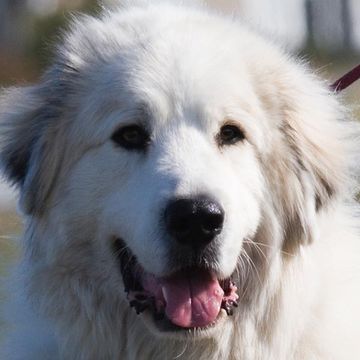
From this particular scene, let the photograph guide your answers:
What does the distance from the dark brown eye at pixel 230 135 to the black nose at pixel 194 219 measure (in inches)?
14.1

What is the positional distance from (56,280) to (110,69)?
0.80m

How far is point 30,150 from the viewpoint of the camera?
4.46 meters

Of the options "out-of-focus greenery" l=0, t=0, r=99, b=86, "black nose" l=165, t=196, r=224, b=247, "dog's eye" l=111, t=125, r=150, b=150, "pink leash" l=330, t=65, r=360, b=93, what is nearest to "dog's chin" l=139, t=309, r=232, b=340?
"black nose" l=165, t=196, r=224, b=247

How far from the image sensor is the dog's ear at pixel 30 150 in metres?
4.41

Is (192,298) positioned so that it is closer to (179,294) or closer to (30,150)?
(179,294)

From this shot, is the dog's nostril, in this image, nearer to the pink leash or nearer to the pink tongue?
the pink tongue

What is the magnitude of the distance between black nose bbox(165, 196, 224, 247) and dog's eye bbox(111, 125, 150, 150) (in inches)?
13.9

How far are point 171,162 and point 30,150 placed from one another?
0.64 m

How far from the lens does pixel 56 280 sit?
4426 mm

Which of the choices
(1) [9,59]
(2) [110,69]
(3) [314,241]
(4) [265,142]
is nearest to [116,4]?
(2) [110,69]

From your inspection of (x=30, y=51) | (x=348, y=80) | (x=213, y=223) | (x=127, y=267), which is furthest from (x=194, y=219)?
(x=30, y=51)

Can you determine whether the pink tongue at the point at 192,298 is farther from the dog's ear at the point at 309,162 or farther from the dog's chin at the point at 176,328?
the dog's ear at the point at 309,162

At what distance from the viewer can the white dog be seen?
13.6ft

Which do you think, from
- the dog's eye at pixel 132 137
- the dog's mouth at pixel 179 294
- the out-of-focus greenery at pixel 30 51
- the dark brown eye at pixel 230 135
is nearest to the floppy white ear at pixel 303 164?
the dark brown eye at pixel 230 135
